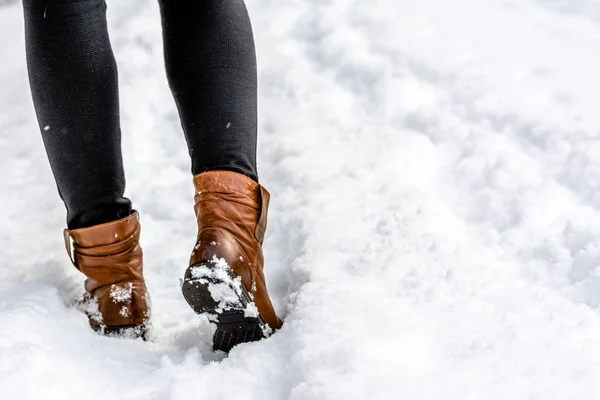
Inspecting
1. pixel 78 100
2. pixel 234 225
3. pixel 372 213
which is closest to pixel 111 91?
pixel 78 100

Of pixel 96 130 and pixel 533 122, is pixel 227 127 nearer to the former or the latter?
pixel 96 130

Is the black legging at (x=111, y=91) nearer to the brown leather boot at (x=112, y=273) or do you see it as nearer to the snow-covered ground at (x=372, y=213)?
the brown leather boot at (x=112, y=273)

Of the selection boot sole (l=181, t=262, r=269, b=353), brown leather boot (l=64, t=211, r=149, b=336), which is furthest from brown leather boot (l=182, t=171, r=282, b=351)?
brown leather boot (l=64, t=211, r=149, b=336)

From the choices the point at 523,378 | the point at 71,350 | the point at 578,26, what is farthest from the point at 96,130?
the point at 578,26

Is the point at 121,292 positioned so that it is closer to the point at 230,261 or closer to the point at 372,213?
the point at 230,261

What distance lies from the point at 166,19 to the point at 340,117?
2.29 feet

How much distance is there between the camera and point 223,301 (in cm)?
82

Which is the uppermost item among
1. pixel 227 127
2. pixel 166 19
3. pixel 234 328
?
pixel 166 19

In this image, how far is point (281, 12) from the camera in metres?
1.89

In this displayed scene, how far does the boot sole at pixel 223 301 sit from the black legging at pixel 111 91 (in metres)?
0.17

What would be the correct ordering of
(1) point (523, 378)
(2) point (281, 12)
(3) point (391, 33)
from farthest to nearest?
(2) point (281, 12) → (3) point (391, 33) → (1) point (523, 378)

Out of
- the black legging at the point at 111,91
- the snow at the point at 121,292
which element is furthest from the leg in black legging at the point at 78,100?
the snow at the point at 121,292

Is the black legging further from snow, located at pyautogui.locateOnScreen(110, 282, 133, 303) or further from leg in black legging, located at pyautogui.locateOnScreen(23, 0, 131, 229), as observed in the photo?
snow, located at pyautogui.locateOnScreen(110, 282, 133, 303)

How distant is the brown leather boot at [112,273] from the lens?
95cm
